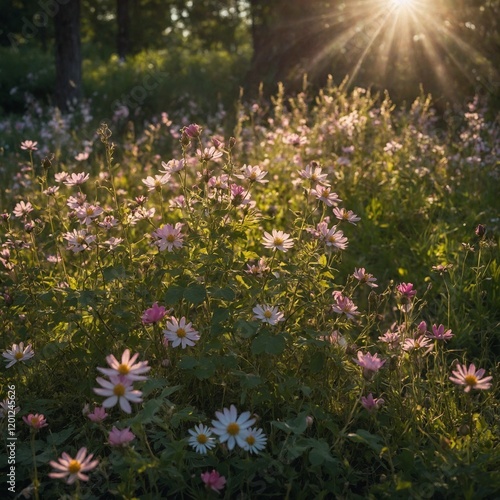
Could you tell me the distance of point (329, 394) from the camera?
8.07 ft

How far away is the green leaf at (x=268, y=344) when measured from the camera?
2197mm

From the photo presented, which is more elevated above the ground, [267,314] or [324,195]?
[324,195]

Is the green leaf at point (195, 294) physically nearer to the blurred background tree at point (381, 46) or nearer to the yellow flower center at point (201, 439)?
the yellow flower center at point (201, 439)

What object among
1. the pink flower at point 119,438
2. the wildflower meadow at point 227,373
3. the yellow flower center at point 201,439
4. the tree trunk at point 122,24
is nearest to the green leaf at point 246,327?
the wildflower meadow at point 227,373

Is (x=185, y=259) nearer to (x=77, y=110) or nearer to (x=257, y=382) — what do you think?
(x=257, y=382)

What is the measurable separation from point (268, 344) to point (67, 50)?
371 inches

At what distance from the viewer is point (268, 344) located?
7.30ft

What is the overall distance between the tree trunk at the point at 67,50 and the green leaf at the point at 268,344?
8.79 metres

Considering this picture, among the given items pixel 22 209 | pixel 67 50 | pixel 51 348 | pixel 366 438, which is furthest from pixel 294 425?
pixel 67 50

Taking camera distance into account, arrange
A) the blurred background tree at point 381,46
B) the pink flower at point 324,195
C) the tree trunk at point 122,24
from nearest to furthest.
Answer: the pink flower at point 324,195
the blurred background tree at point 381,46
the tree trunk at point 122,24

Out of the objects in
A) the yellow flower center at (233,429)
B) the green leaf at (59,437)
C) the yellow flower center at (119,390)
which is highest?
the yellow flower center at (119,390)

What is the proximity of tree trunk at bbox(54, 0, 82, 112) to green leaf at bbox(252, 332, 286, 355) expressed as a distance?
879cm

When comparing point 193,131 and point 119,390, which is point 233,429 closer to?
point 119,390

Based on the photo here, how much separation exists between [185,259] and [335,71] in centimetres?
876
